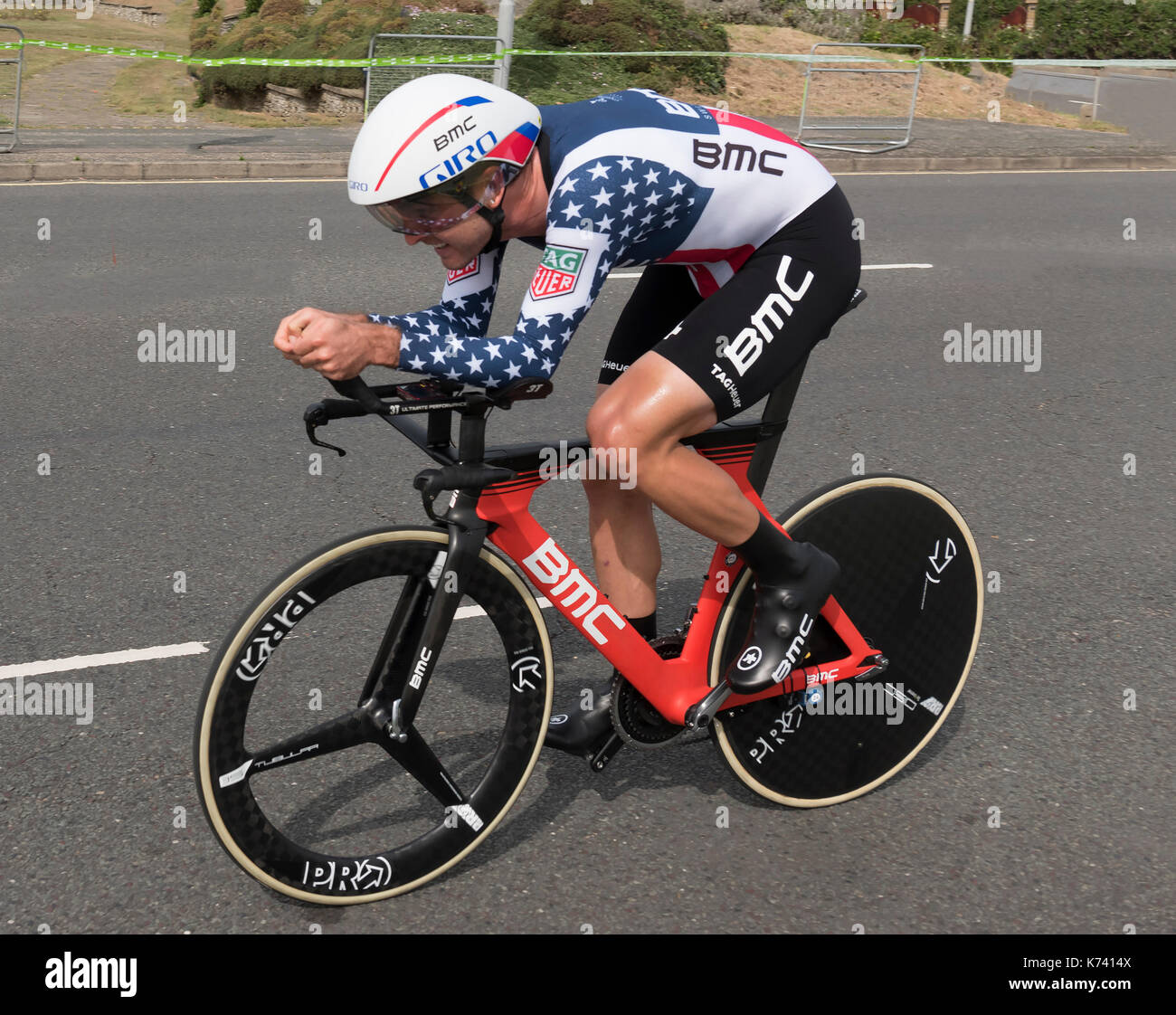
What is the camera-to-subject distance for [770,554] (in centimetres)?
306

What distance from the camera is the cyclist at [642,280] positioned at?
8.09ft

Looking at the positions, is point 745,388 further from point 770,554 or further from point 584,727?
point 584,727

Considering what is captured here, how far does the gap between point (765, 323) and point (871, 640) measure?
980mm

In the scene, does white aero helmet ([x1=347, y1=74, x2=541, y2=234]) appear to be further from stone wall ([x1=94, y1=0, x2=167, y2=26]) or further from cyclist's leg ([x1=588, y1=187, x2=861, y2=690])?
stone wall ([x1=94, y1=0, x2=167, y2=26])

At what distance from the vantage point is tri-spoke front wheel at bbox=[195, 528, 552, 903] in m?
2.60

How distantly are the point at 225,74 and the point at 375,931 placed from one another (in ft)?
63.3

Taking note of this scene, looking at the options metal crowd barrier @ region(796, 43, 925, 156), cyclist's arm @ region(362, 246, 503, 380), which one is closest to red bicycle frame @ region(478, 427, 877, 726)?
cyclist's arm @ region(362, 246, 503, 380)

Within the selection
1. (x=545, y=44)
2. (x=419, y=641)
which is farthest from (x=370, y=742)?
(x=545, y=44)

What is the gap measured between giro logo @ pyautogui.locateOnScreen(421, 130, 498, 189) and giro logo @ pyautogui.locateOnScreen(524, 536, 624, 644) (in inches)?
33.9

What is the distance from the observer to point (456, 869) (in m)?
3.12

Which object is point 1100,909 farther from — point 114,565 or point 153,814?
point 114,565

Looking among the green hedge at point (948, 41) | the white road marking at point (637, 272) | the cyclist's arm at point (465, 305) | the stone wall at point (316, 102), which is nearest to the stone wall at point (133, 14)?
the green hedge at point (948, 41)

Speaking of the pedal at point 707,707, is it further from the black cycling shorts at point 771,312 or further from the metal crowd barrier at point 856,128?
the metal crowd barrier at point 856,128
